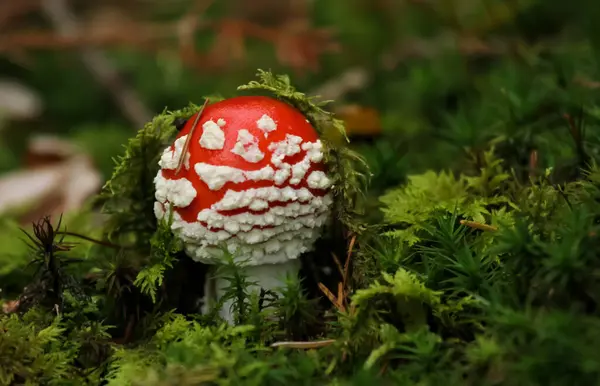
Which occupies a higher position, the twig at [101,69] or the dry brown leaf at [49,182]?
the twig at [101,69]

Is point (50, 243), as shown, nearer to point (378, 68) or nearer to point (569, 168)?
point (569, 168)

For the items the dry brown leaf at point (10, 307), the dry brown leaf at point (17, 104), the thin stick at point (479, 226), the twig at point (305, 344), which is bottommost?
the twig at point (305, 344)

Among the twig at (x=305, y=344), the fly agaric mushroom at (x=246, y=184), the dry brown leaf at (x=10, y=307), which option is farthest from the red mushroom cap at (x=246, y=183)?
the dry brown leaf at (x=10, y=307)

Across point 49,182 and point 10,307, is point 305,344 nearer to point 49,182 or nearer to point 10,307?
point 10,307

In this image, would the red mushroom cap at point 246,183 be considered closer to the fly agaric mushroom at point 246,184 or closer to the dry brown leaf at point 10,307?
the fly agaric mushroom at point 246,184

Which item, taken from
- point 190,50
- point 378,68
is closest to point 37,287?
point 190,50

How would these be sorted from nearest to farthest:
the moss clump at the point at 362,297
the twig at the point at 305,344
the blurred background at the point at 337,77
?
1. the moss clump at the point at 362,297
2. the twig at the point at 305,344
3. the blurred background at the point at 337,77

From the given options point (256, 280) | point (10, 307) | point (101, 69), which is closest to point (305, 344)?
point (256, 280)
